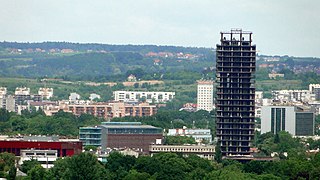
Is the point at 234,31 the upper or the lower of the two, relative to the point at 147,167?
upper

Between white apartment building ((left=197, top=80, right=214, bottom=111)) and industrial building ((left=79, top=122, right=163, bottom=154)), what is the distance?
67.2 m

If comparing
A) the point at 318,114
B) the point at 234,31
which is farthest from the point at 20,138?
the point at 318,114

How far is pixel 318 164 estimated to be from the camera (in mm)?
90250

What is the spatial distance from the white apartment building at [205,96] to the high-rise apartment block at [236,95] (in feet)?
262

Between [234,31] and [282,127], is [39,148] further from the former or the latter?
[282,127]

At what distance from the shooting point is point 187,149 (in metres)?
111

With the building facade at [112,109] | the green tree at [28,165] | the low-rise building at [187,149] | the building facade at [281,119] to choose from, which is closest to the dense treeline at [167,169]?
the green tree at [28,165]

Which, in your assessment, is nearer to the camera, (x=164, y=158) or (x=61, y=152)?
(x=164, y=158)

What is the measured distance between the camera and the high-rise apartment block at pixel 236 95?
105 metres

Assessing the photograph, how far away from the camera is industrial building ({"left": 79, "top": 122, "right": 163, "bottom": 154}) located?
115 m

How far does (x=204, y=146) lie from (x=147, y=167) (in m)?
21.9

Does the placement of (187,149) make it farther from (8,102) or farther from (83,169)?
(8,102)

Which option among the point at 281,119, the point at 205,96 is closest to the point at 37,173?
the point at 281,119

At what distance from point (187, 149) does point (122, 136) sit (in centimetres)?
629
